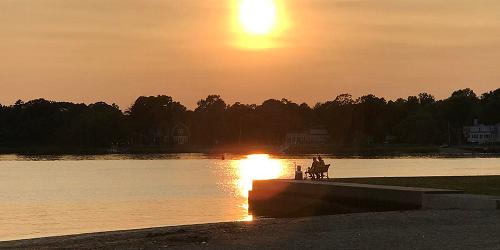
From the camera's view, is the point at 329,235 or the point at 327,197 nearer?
the point at 329,235

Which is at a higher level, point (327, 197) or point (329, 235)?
point (327, 197)

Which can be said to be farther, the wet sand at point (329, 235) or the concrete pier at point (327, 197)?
the concrete pier at point (327, 197)

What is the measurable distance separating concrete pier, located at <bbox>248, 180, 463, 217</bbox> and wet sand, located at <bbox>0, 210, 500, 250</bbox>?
4.32m

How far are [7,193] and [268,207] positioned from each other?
34420 mm

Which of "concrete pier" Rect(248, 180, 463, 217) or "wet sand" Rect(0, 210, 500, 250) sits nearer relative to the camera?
"wet sand" Rect(0, 210, 500, 250)

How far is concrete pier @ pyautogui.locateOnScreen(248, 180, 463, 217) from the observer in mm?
29053

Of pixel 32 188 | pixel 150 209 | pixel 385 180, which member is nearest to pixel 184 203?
pixel 150 209

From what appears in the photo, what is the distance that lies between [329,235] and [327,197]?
15156 mm

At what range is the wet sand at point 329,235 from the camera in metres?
17.8

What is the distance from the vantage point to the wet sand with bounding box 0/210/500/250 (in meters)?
17.8

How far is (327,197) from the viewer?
3466cm

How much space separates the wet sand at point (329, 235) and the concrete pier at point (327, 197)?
432 cm

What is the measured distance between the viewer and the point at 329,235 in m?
19.6

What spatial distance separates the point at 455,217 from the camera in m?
22.6
